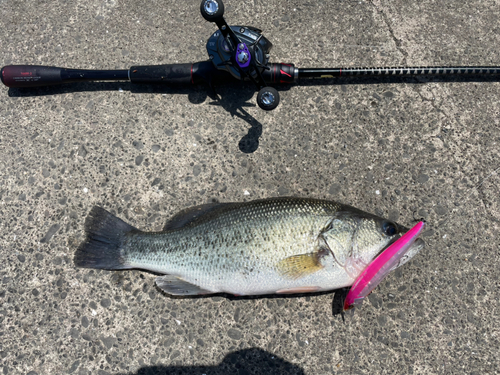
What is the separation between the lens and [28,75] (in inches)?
120

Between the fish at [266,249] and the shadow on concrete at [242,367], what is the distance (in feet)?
1.93

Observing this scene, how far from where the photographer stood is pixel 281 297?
2.79m

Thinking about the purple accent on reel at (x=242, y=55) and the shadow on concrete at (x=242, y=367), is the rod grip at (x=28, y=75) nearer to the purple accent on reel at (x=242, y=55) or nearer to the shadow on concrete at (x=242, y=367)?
the purple accent on reel at (x=242, y=55)

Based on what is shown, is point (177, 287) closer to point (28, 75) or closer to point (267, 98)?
point (267, 98)

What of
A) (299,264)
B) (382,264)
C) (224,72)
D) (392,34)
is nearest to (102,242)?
(299,264)

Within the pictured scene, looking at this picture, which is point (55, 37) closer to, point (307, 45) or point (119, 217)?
point (119, 217)

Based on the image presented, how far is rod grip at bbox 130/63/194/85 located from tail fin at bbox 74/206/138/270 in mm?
1292

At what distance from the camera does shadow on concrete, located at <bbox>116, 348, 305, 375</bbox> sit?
2.67 metres

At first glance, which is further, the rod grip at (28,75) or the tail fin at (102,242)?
the rod grip at (28,75)

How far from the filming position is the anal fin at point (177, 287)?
2.63 m

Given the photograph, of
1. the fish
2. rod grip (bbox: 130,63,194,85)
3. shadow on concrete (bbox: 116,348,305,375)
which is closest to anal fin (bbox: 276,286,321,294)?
the fish

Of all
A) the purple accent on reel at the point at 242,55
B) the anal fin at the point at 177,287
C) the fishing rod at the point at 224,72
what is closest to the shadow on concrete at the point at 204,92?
the fishing rod at the point at 224,72

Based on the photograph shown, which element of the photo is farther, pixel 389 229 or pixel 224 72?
pixel 224 72

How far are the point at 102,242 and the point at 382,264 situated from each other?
2342mm
